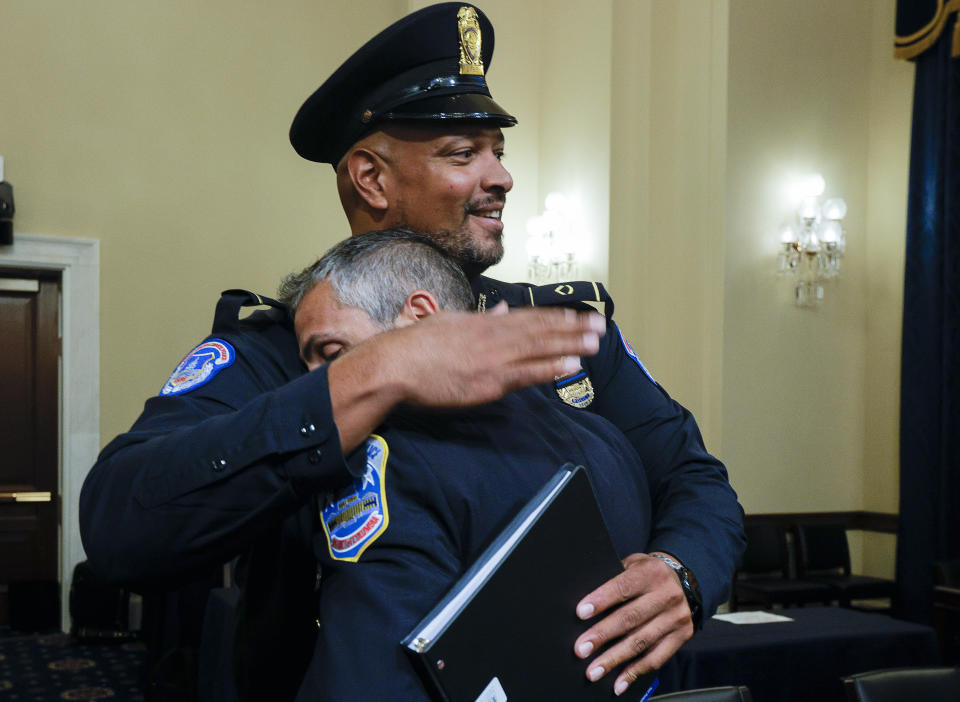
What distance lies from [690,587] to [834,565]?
5.54m

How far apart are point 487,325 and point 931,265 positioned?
234 inches

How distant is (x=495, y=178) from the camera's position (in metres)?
1.37

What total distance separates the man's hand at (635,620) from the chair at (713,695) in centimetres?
111

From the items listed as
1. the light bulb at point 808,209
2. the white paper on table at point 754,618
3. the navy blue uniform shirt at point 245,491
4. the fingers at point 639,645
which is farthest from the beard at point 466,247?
the light bulb at point 808,209

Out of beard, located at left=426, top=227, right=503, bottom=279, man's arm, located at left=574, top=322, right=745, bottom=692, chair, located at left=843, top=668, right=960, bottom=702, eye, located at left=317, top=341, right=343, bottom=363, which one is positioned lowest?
chair, located at left=843, top=668, right=960, bottom=702

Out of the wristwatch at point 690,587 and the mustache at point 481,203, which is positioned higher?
the mustache at point 481,203

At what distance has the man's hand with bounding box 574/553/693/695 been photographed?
3.00ft

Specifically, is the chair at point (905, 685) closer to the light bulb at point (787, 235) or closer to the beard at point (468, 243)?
the beard at point (468, 243)

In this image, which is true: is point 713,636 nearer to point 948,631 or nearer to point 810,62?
point 948,631

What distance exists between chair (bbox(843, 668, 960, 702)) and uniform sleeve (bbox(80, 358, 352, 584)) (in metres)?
1.88

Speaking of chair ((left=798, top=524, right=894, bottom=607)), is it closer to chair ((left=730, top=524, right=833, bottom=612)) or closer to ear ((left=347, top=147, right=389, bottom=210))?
chair ((left=730, top=524, right=833, bottom=612))

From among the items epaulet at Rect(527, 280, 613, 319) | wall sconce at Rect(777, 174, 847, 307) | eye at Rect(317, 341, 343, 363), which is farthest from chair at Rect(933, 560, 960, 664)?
eye at Rect(317, 341, 343, 363)

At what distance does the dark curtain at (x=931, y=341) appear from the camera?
19.6 ft

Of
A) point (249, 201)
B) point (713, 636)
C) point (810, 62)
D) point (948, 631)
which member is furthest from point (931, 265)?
point (249, 201)
